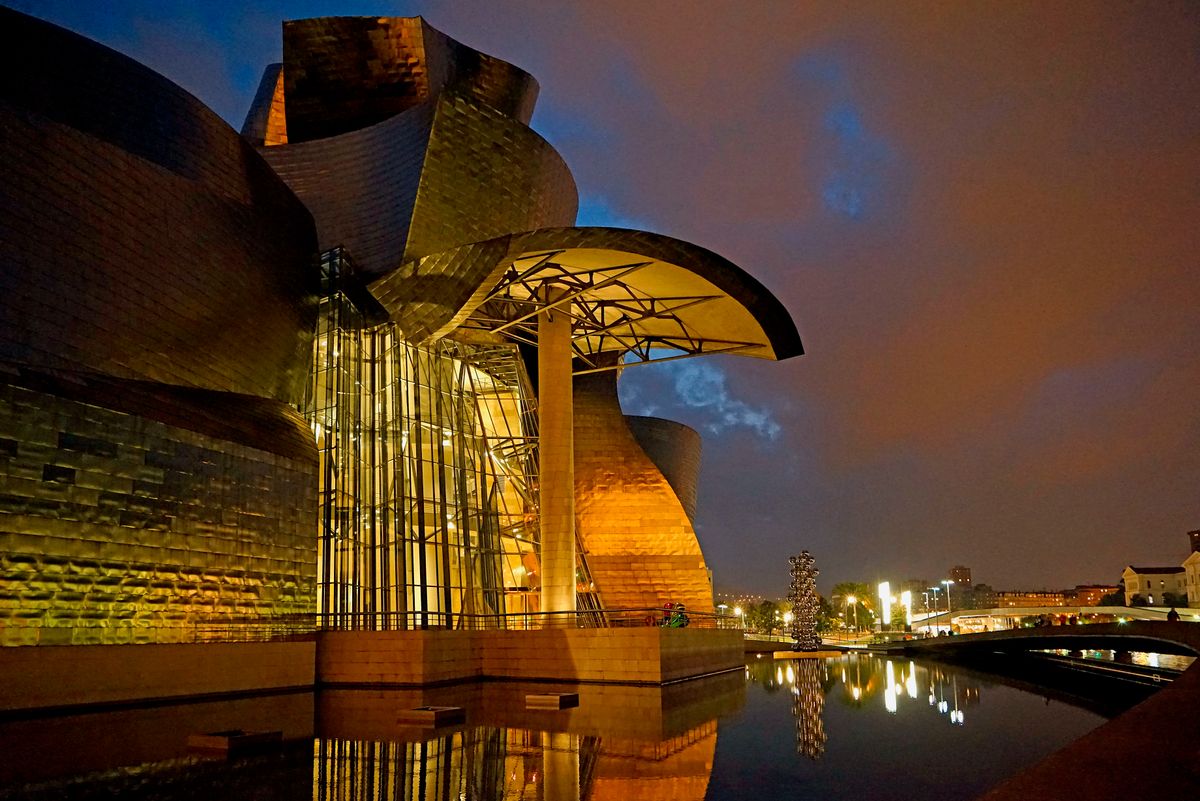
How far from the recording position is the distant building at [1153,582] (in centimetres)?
10931

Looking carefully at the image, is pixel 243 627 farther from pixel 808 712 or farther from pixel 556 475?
pixel 808 712

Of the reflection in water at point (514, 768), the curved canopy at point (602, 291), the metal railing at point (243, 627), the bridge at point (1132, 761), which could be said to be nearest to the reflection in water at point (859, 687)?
the reflection in water at point (514, 768)

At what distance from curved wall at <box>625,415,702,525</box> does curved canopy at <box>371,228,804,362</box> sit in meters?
7.66

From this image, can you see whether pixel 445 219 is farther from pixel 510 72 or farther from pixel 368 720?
pixel 368 720

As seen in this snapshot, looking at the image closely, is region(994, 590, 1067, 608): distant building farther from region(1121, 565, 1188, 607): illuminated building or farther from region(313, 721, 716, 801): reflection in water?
region(313, 721, 716, 801): reflection in water

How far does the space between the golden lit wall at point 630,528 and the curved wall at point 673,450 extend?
6.22 ft

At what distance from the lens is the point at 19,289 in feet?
54.1

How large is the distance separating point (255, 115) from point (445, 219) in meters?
16.5

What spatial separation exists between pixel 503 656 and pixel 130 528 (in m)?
8.23

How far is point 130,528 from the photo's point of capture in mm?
16422

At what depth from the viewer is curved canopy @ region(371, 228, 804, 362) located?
21438 mm

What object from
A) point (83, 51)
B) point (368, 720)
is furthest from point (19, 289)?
point (368, 720)

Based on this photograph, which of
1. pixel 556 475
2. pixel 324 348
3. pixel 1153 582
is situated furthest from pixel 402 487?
pixel 1153 582

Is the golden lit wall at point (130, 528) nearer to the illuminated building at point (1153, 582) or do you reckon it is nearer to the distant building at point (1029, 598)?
the illuminated building at point (1153, 582)
